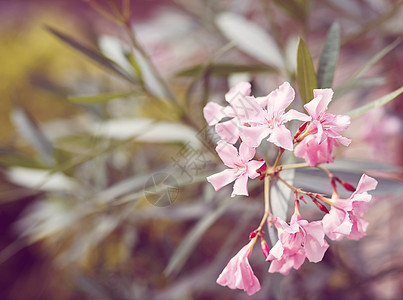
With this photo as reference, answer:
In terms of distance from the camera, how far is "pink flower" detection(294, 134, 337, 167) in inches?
14.7

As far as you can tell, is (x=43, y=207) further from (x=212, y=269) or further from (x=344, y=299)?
(x=344, y=299)

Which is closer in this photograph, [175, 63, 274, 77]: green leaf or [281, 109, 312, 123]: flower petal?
[281, 109, 312, 123]: flower petal

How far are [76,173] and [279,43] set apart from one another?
53 centimetres

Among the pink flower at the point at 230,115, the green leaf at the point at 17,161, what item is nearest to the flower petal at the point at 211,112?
the pink flower at the point at 230,115

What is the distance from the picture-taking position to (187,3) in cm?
116

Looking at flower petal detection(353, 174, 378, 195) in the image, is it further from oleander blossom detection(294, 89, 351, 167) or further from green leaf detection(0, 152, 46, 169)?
green leaf detection(0, 152, 46, 169)

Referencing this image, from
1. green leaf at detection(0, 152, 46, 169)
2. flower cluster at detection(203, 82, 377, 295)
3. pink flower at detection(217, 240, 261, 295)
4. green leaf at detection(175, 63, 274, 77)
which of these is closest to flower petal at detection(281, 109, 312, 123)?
flower cluster at detection(203, 82, 377, 295)

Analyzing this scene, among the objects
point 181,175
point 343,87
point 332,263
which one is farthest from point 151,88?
point 332,263

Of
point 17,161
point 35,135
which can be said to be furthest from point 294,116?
point 35,135

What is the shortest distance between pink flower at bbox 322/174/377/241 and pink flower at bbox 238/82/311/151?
76 mm

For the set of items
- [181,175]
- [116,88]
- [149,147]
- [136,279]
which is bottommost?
[136,279]

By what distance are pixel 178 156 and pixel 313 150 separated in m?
0.30

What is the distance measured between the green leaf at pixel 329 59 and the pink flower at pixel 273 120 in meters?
0.13

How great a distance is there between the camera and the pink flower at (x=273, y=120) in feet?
1.15
